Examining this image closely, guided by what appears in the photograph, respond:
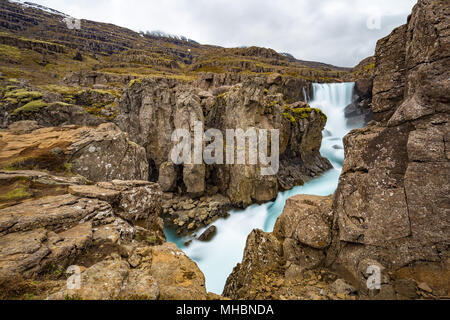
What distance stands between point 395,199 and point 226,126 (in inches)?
933

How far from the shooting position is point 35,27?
511ft

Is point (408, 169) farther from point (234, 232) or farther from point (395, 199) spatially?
point (234, 232)

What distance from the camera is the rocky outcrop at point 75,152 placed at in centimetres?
1130

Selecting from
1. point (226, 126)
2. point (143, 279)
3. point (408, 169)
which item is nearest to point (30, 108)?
point (226, 126)

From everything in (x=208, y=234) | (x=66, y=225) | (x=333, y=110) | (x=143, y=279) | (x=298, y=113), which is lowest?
(x=208, y=234)

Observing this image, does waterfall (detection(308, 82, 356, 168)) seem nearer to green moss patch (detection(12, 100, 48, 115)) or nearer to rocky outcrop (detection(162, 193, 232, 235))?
rocky outcrop (detection(162, 193, 232, 235))

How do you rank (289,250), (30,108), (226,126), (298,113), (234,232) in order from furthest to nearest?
(298,113) → (226,126) → (234,232) → (30,108) → (289,250)

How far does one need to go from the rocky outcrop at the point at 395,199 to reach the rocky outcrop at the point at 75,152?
507 inches

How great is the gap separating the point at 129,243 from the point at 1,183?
23.0 ft

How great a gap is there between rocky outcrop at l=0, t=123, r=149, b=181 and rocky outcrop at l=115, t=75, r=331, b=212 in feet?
40.9

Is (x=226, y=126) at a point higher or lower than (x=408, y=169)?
higher

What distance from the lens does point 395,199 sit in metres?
7.10
